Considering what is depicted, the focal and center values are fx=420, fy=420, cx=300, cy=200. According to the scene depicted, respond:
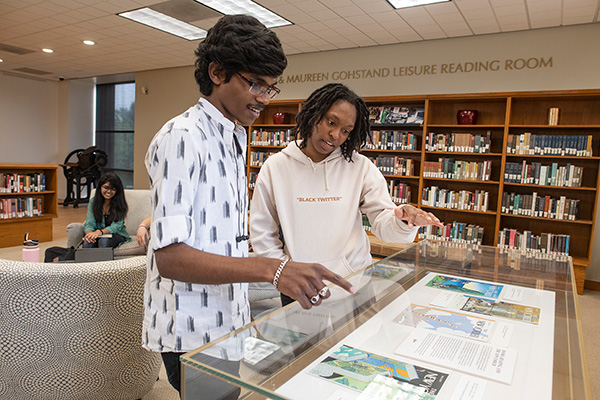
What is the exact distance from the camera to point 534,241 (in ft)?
16.3

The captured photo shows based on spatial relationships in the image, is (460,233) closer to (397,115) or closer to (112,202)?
(397,115)

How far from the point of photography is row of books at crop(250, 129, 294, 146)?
6.53 metres

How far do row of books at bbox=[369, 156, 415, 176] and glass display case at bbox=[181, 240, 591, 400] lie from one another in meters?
4.24

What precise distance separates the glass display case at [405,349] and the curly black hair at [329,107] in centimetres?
52

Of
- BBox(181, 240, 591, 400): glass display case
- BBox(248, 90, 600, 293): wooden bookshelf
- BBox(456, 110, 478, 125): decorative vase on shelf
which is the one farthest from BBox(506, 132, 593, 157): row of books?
BBox(181, 240, 591, 400): glass display case

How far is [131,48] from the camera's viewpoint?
6.93 m

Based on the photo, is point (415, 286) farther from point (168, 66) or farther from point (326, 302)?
point (168, 66)

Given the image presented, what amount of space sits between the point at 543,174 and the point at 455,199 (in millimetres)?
1014

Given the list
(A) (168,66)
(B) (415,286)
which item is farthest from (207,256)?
(A) (168,66)

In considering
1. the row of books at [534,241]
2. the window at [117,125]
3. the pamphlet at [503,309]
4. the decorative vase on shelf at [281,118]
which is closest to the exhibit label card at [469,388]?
the pamphlet at [503,309]

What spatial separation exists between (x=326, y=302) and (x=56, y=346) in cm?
125

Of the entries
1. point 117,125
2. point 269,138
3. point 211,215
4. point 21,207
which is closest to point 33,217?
point 21,207

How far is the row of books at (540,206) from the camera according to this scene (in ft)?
15.6

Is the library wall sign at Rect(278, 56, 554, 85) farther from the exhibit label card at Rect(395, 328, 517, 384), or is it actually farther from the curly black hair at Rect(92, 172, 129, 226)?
the exhibit label card at Rect(395, 328, 517, 384)
